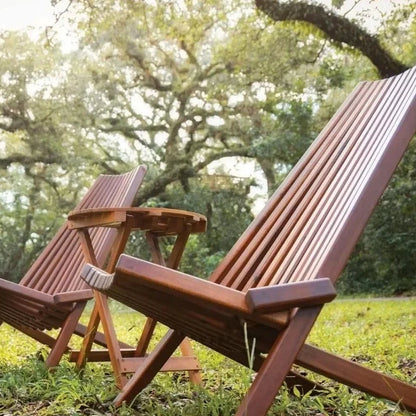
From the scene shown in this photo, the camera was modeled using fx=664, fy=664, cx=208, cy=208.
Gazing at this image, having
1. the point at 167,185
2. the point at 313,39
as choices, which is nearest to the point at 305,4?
the point at 313,39

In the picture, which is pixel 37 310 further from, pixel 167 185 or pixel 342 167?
pixel 167 185

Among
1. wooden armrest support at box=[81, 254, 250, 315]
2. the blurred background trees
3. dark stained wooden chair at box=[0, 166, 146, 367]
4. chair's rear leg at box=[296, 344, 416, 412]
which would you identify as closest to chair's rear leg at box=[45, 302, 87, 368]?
dark stained wooden chair at box=[0, 166, 146, 367]

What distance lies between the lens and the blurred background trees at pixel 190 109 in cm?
1236

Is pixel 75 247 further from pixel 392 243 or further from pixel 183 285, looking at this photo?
pixel 392 243

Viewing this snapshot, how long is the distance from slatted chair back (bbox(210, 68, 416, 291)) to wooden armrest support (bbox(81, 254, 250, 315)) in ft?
0.83

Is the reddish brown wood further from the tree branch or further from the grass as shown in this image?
the tree branch

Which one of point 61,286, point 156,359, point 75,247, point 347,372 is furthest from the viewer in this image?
point 75,247

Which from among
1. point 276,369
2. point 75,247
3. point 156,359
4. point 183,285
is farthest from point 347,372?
point 75,247

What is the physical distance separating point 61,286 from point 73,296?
0.72 m

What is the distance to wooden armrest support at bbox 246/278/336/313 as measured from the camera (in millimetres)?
1691

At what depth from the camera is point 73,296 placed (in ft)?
11.2

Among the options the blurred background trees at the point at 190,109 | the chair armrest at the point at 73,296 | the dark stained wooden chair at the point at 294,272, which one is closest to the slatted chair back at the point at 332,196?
the dark stained wooden chair at the point at 294,272

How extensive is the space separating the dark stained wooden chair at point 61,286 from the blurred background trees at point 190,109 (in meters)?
7.52

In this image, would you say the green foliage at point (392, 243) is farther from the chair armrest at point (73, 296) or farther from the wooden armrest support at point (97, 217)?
the wooden armrest support at point (97, 217)
